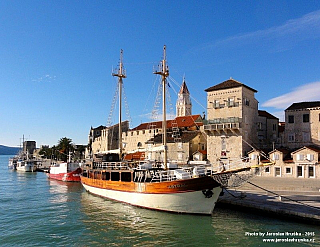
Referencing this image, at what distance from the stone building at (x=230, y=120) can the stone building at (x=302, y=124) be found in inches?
194

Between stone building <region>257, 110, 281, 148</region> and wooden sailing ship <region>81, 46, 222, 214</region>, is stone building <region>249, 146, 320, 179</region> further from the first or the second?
wooden sailing ship <region>81, 46, 222, 214</region>

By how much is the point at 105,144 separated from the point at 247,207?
59490 mm

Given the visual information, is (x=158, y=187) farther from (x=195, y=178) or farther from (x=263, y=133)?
(x=263, y=133)

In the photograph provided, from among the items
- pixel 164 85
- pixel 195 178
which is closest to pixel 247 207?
pixel 195 178

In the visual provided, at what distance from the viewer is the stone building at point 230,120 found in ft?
139

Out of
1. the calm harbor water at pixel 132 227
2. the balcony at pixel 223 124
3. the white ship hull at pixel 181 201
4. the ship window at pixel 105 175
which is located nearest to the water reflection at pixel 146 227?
the calm harbor water at pixel 132 227

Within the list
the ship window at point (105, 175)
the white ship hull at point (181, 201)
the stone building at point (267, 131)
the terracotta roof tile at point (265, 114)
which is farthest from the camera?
the terracotta roof tile at point (265, 114)

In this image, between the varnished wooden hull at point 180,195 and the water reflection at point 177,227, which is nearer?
the water reflection at point 177,227

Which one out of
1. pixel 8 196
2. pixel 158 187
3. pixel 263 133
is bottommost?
pixel 8 196

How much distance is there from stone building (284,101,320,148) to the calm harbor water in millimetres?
23637

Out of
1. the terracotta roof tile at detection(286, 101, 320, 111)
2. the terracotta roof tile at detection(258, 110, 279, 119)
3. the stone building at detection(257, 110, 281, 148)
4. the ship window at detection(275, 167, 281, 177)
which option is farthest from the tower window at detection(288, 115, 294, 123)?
the ship window at detection(275, 167, 281, 177)

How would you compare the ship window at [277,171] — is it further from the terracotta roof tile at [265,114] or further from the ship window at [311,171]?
the terracotta roof tile at [265,114]

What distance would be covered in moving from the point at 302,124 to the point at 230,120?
9878mm

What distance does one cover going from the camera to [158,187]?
23.6 meters
